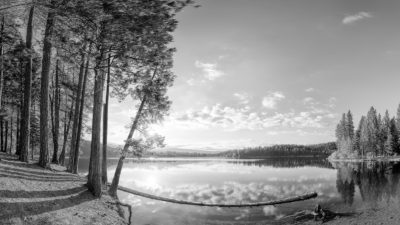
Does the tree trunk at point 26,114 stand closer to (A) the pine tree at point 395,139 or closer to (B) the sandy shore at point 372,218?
(B) the sandy shore at point 372,218

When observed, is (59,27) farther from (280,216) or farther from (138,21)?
(280,216)

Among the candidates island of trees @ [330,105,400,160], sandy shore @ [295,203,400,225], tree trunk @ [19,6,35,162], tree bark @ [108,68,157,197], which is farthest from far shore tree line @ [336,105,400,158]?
tree trunk @ [19,6,35,162]

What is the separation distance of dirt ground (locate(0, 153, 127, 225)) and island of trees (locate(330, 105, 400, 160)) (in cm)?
10580

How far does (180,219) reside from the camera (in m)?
19.2

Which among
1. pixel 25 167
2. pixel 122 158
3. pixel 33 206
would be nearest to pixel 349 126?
pixel 122 158

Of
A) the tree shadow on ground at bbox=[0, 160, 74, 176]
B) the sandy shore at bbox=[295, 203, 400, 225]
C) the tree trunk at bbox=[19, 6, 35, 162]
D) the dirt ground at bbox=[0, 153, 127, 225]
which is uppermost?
the tree trunk at bbox=[19, 6, 35, 162]

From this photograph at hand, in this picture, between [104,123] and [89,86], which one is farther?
[89,86]

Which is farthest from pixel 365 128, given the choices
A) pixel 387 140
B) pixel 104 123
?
pixel 104 123

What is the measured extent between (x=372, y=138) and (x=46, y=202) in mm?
111437

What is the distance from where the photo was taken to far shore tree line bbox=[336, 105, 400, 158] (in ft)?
324

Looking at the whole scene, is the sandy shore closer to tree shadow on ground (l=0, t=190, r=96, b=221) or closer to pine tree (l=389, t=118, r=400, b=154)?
tree shadow on ground (l=0, t=190, r=96, b=221)

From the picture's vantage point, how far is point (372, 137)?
10062 centimetres

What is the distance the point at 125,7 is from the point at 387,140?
109m

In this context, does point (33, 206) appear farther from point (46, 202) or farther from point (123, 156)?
point (123, 156)
